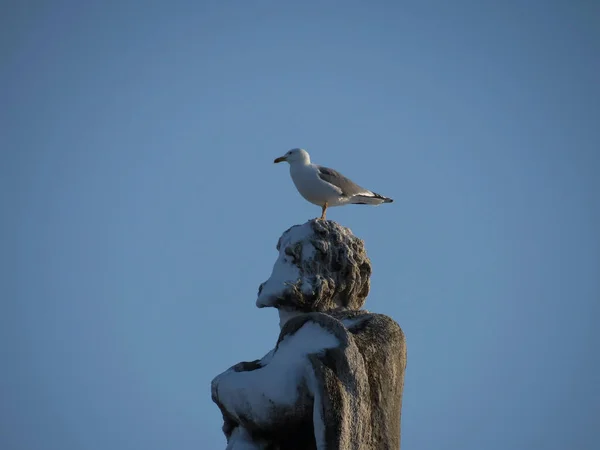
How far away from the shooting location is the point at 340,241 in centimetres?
757

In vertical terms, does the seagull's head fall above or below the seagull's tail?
above

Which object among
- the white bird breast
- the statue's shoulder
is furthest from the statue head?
the white bird breast

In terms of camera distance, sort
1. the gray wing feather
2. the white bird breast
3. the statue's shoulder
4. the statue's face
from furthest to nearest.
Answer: the gray wing feather, the white bird breast, the statue's face, the statue's shoulder

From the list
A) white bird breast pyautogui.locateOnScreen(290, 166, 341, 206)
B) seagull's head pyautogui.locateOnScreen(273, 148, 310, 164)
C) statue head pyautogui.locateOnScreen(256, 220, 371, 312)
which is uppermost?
seagull's head pyautogui.locateOnScreen(273, 148, 310, 164)

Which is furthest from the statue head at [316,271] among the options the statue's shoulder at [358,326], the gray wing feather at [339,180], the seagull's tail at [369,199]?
the seagull's tail at [369,199]

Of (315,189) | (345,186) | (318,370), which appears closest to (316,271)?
(318,370)

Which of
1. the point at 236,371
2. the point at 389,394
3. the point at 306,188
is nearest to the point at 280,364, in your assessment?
the point at 236,371

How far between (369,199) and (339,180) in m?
1.55

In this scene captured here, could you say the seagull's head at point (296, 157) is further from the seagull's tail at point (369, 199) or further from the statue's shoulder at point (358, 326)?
the statue's shoulder at point (358, 326)

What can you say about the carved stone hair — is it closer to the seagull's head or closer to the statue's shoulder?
the statue's shoulder

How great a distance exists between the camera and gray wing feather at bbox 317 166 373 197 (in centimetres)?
1711

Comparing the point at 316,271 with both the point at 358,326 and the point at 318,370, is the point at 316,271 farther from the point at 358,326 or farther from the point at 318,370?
the point at 318,370

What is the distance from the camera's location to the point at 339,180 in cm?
1728

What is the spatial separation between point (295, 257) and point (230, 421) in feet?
4.28
